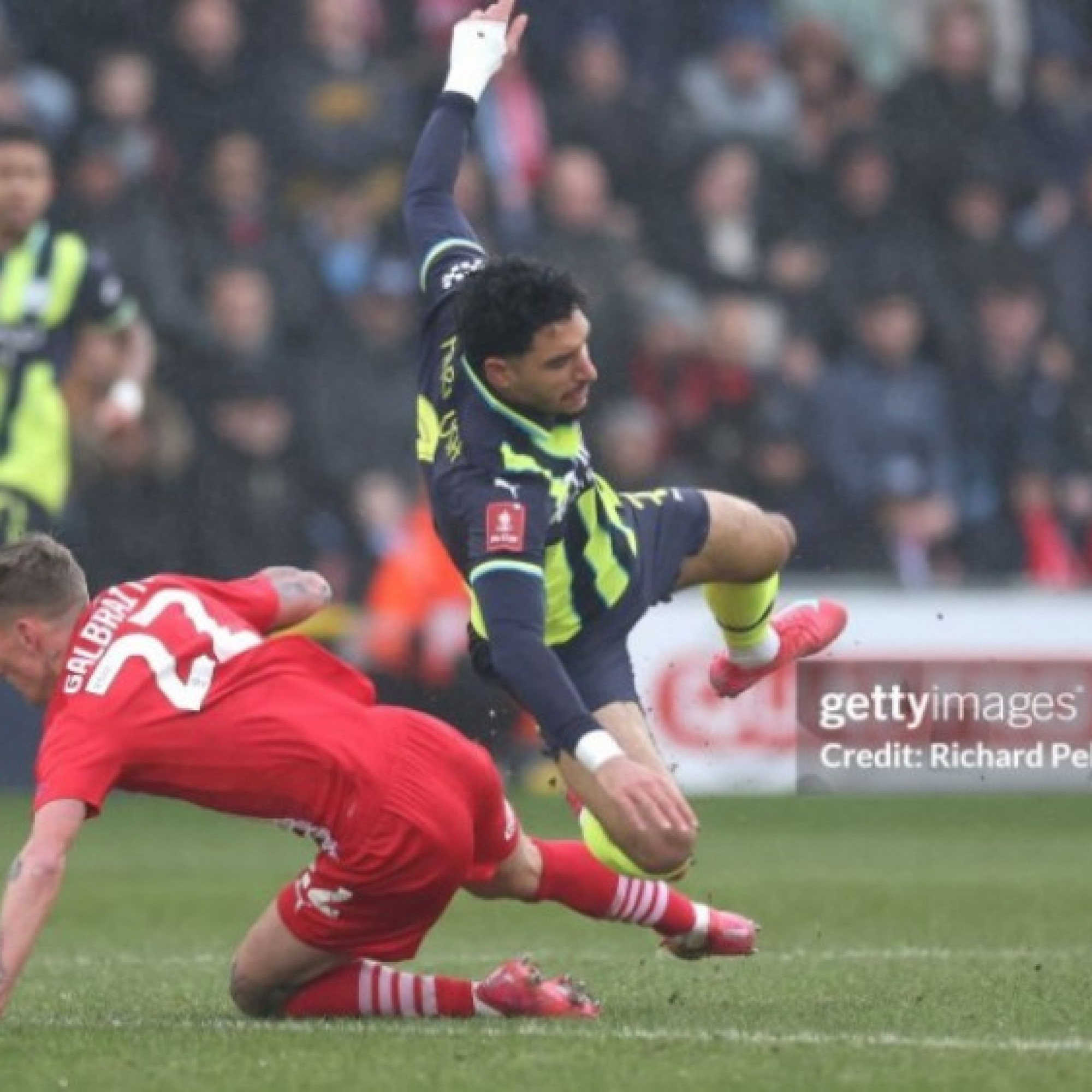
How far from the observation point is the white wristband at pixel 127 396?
11.5 metres

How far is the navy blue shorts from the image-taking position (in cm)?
822

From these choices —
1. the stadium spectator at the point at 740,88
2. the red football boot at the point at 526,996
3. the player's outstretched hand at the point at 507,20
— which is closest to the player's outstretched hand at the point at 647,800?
the red football boot at the point at 526,996

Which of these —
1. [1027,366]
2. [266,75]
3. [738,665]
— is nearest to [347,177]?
[266,75]

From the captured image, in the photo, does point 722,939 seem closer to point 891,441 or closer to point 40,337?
point 40,337

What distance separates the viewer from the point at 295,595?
7105 mm

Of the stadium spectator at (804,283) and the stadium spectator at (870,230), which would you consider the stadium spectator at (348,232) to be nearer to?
the stadium spectator at (804,283)

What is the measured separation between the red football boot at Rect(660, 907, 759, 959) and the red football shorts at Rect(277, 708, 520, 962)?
0.77 m

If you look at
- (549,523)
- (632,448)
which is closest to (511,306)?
(549,523)

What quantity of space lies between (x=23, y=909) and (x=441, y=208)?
9.53ft

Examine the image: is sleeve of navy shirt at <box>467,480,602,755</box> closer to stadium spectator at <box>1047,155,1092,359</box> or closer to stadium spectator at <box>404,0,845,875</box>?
stadium spectator at <box>404,0,845,875</box>

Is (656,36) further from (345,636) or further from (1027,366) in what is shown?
(345,636)

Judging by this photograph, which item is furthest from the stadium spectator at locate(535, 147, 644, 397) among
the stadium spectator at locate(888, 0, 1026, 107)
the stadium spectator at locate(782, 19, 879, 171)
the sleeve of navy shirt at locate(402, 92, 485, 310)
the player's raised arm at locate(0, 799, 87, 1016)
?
the player's raised arm at locate(0, 799, 87, 1016)

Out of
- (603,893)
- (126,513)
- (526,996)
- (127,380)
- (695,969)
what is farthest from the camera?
(126,513)

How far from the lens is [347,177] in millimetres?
16047
